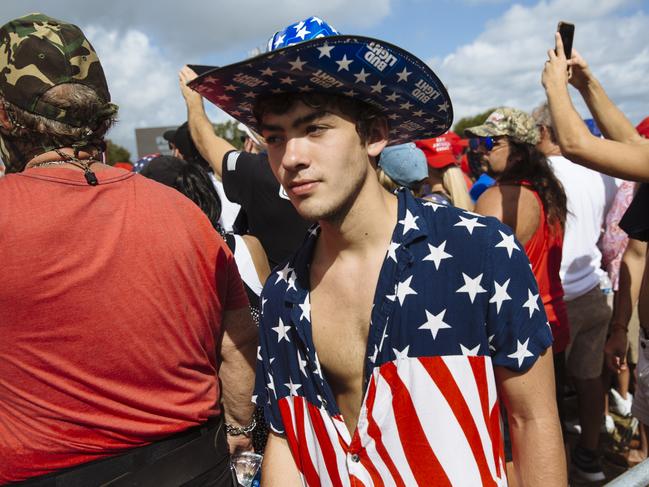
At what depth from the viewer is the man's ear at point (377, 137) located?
71.7 inches

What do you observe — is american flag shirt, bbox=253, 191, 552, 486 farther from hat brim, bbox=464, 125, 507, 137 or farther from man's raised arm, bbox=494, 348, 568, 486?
hat brim, bbox=464, 125, 507, 137

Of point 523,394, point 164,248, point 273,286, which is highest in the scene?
point 164,248

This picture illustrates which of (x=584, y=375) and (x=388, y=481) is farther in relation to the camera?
(x=584, y=375)

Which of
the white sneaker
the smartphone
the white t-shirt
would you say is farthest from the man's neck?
the white sneaker

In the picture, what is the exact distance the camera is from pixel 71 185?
164 centimetres

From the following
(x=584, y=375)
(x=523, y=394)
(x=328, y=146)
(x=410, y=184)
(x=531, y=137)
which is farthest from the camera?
(x=584, y=375)

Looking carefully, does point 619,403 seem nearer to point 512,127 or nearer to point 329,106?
point 512,127

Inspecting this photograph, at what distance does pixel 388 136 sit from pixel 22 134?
111 cm

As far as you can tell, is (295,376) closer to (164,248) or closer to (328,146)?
(164,248)

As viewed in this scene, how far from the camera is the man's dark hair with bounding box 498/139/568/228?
3.58 meters

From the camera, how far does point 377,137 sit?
6.10 ft

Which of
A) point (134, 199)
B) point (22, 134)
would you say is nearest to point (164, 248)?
point (134, 199)

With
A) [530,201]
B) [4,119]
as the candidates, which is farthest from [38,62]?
[530,201]

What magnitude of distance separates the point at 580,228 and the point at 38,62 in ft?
12.0
